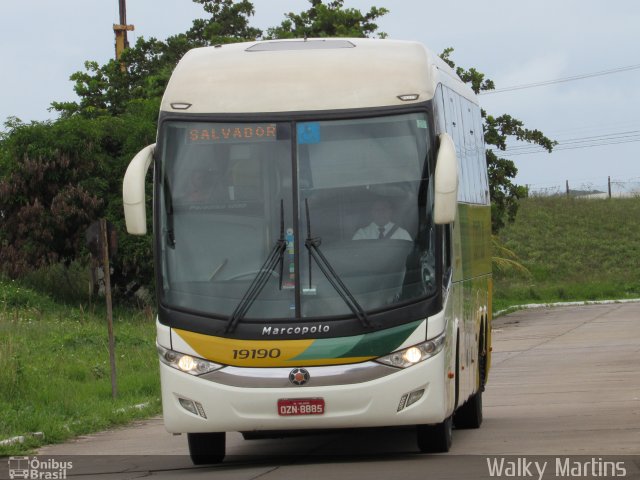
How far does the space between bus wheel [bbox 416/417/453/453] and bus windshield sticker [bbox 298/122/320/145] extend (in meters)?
2.66

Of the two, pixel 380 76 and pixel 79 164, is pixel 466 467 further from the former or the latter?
pixel 79 164

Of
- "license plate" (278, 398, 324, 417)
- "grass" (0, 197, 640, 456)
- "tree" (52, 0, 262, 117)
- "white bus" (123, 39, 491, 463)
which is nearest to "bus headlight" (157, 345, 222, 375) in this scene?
"white bus" (123, 39, 491, 463)

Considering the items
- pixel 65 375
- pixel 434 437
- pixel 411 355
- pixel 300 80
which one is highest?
pixel 300 80

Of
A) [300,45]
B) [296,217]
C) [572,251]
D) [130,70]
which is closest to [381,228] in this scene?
Result: [296,217]

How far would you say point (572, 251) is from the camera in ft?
235

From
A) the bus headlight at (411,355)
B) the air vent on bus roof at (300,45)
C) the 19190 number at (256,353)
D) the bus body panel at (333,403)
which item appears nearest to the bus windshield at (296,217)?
the 19190 number at (256,353)

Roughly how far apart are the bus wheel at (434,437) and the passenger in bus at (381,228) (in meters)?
1.73

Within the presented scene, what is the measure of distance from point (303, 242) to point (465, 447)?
2.80m

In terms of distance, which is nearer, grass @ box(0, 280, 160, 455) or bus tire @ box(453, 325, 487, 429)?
bus tire @ box(453, 325, 487, 429)

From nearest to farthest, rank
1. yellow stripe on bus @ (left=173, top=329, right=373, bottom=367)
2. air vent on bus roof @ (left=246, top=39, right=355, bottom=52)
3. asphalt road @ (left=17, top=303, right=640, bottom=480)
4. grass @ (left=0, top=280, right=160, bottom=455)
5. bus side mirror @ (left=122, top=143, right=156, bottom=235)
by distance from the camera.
Result: 1. asphalt road @ (left=17, top=303, right=640, bottom=480)
2. yellow stripe on bus @ (left=173, top=329, right=373, bottom=367)
3. bus side mirror @ (left=122, top=143, right=156, bottom=235)
4. air vent on bus roof @ (left=246, top=39, right=355, bottom=52)
5. grass @ (left=0, top=280, right=160, bottom=455)

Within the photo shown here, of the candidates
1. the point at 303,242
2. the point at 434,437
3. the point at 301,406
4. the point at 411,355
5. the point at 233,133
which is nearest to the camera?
the point at 301,406

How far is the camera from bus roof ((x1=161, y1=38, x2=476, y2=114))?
11711 millimetres

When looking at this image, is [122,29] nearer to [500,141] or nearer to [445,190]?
[500,141]

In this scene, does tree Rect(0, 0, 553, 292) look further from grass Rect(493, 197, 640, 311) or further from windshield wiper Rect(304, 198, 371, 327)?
windshield wiper Rect(304, 198, 371, 327)
